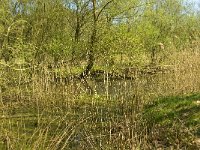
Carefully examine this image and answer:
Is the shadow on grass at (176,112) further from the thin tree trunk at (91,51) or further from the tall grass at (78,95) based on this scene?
the thin tree trunk at (91,51)

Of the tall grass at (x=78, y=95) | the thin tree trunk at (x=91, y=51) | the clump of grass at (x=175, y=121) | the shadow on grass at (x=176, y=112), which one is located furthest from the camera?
the thin tree trunk at (x=91, y=51)

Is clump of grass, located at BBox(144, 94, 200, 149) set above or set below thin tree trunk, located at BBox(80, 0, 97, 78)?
below

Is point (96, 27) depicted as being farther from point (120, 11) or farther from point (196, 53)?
point (196, 53)

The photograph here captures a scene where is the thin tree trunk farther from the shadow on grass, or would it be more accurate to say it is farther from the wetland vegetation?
the shadow on grass

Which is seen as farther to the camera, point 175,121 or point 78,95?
point 78,95

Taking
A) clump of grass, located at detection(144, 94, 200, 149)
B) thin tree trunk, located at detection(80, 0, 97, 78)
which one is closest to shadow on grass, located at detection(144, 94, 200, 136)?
clump of grass, located at detection(144, 94, 200, 149)

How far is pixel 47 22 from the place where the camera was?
19859 mm

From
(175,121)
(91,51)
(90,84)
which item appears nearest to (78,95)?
(90,84)

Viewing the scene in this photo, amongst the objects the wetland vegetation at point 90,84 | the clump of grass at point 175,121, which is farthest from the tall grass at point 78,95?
the clump of grass at point 175,121

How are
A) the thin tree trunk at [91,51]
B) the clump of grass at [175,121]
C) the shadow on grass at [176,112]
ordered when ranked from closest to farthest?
1. the clump of grass at [175,121]
2. the shadow on grass at [176,112]
3. the thin tree trunk at [91,51]

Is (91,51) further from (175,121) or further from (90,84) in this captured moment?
(175,121)

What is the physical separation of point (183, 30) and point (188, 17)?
2469mm

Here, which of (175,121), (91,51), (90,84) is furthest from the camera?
(91,51)

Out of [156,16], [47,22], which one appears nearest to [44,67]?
[47,22]
